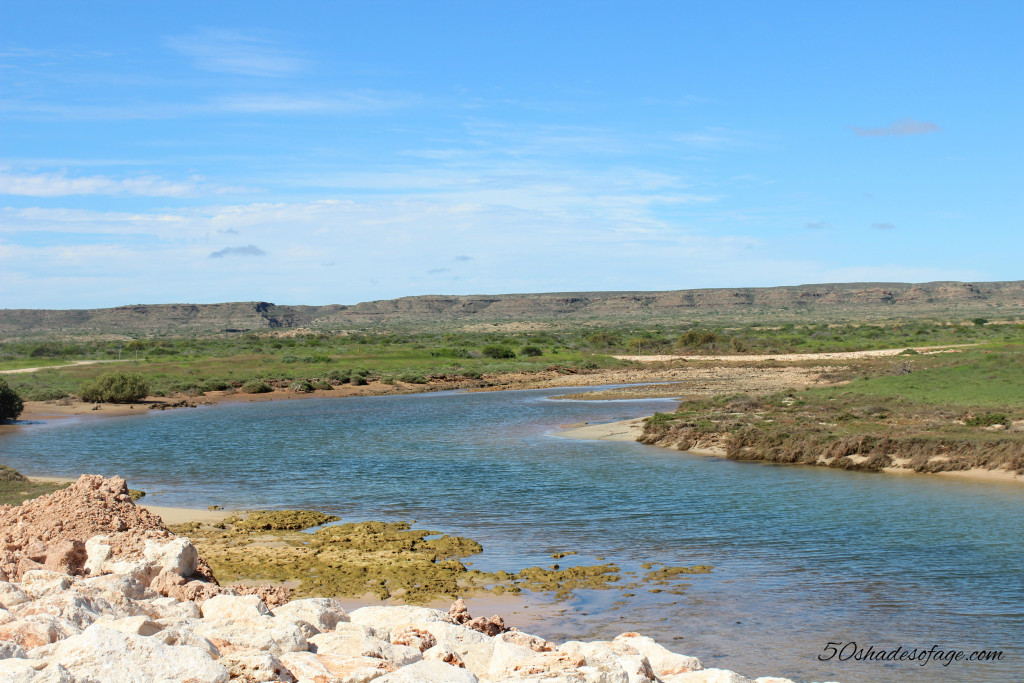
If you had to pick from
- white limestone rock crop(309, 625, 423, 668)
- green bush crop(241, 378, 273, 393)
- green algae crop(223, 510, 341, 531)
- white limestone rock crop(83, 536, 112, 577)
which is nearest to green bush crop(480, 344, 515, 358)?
green bush crop(241, 378, 273, 393)

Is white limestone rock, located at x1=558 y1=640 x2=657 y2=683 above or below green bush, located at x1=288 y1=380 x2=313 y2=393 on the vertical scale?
above

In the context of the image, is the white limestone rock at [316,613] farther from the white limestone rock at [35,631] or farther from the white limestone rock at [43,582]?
the white limestone rock at [43,582]

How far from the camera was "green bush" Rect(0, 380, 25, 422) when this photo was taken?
110ft

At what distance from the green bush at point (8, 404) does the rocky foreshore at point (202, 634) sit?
88.5 feet

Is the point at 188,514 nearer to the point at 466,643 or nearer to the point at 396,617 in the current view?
the point at 396,617

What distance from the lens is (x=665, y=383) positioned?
4716 centimetres

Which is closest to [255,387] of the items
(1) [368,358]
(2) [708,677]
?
(1) [368,358]

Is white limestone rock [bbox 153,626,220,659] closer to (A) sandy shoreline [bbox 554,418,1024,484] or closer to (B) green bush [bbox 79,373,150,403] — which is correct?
(A) sandy shoreline [bbox 554,418,1024,484]

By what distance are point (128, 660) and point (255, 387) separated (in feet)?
136

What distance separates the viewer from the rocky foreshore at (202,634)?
596cm

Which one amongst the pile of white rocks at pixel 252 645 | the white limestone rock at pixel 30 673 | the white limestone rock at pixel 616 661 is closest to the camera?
the white limestone rock at pixel 30 673

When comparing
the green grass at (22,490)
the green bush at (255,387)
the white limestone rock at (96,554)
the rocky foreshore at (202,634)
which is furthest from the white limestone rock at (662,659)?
the green bush at (255,387)

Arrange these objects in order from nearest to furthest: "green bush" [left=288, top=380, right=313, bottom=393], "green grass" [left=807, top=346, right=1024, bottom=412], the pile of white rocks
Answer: the pile of white rocks, "green grass" [left=807, top=346, right=1024, bottom=412], "green bush" [left=288, top=380, right=313, bottom=393]

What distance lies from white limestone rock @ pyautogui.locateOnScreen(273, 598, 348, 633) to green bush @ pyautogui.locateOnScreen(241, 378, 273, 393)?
3967cm
